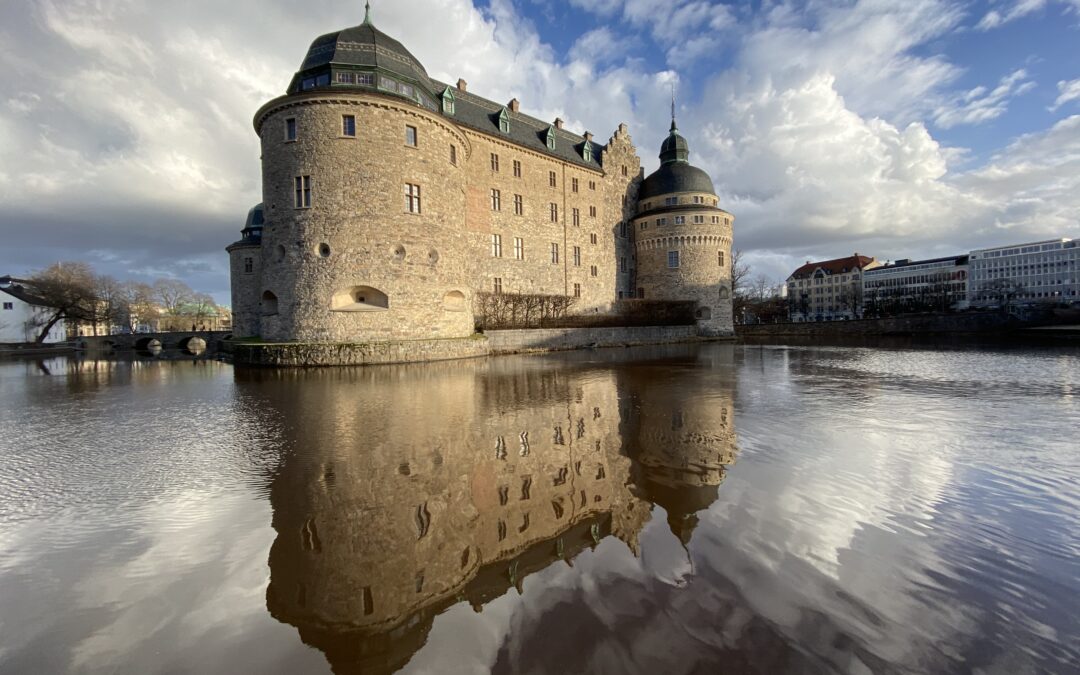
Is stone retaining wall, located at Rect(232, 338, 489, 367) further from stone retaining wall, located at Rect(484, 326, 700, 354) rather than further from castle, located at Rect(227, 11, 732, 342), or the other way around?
stone retaining wall, located at Rect(484, 326, 700, 354)

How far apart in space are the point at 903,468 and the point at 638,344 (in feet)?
91.1

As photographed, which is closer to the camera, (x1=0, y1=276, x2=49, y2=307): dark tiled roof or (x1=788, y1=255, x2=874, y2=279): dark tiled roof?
(x1=0, y1=276, x2=49, y2=307): dark tiled roof

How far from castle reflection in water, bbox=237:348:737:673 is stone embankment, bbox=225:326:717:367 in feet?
27.4

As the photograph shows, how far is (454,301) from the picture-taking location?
909 inches

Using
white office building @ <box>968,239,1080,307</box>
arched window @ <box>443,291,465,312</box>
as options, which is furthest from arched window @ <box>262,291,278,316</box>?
white office building @ <box>968,239,1080,307</box>

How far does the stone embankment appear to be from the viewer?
1806cm

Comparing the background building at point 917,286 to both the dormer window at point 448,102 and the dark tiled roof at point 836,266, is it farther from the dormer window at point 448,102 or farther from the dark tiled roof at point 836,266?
the dormer window at point 448,102

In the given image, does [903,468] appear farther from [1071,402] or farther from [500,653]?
[1071,402]

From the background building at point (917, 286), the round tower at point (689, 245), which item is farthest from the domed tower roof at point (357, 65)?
the background building at point (917, 286)

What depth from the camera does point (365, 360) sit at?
18734 mm

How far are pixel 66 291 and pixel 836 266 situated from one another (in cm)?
13228

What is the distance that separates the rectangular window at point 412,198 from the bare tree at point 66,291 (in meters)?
41.5

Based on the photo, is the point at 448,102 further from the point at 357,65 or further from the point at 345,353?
the point at 345,353

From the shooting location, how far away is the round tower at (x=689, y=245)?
39.1 m
